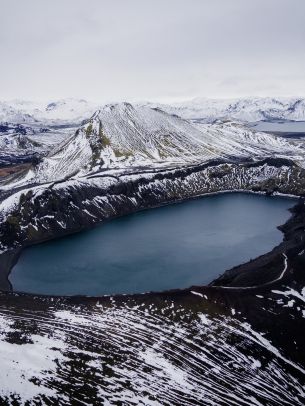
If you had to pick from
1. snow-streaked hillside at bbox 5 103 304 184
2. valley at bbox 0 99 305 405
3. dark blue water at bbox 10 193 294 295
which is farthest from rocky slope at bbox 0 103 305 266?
dark blue water at bbox 10 193 294 295

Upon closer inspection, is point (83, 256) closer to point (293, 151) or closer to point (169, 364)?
point (169, 364)

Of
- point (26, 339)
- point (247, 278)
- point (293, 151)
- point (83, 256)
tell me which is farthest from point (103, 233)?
point (293, 151)

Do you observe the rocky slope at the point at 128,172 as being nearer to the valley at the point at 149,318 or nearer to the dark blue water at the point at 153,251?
the valley at the point at 149,318

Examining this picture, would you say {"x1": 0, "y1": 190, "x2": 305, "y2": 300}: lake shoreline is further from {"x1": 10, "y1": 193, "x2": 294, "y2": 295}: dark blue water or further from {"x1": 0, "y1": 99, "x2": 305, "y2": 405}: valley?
{"x1": 10, "y1": 193, "x2": 294, "y2": 295}: dark blue water

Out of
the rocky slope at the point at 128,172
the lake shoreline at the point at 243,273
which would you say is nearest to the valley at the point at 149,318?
the lake shoreline at the point at 243,273

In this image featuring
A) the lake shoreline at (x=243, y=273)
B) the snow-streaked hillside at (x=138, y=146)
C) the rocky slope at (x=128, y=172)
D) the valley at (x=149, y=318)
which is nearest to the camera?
the valley at (x=149, y=318)
